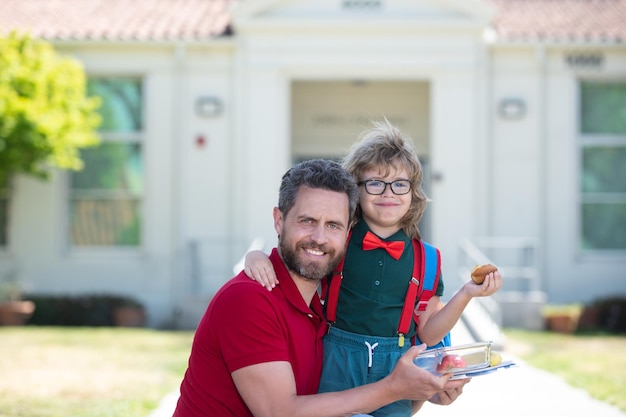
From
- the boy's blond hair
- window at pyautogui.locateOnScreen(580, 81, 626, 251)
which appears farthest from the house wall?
the boy's blond hair

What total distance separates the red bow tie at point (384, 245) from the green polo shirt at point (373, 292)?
0.03m

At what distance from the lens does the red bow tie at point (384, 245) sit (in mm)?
3830

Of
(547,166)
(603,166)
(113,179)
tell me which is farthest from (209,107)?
(603,166)

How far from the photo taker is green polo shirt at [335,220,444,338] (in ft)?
12.3

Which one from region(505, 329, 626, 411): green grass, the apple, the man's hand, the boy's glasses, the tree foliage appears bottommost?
region(505, 329, 626, 411): green grass

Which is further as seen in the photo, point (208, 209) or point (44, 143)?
point (208, 209)

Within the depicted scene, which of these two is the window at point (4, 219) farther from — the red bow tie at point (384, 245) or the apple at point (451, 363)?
the apple at point (451, 363)

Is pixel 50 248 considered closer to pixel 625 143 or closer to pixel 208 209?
pixel 208 209

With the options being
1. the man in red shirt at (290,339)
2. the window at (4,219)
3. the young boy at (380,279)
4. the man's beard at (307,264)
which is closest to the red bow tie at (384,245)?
the young boy at (380,279)

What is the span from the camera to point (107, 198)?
13969 mm

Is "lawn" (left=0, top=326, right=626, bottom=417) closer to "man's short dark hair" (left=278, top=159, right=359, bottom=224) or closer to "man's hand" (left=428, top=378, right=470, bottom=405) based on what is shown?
"man's hand" (left=428, top=378, right=470, bottom=405)

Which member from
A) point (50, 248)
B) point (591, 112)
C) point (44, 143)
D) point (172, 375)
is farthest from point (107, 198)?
point (591, 112)

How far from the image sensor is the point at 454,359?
3.24m

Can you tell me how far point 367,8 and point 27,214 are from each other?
629cm
